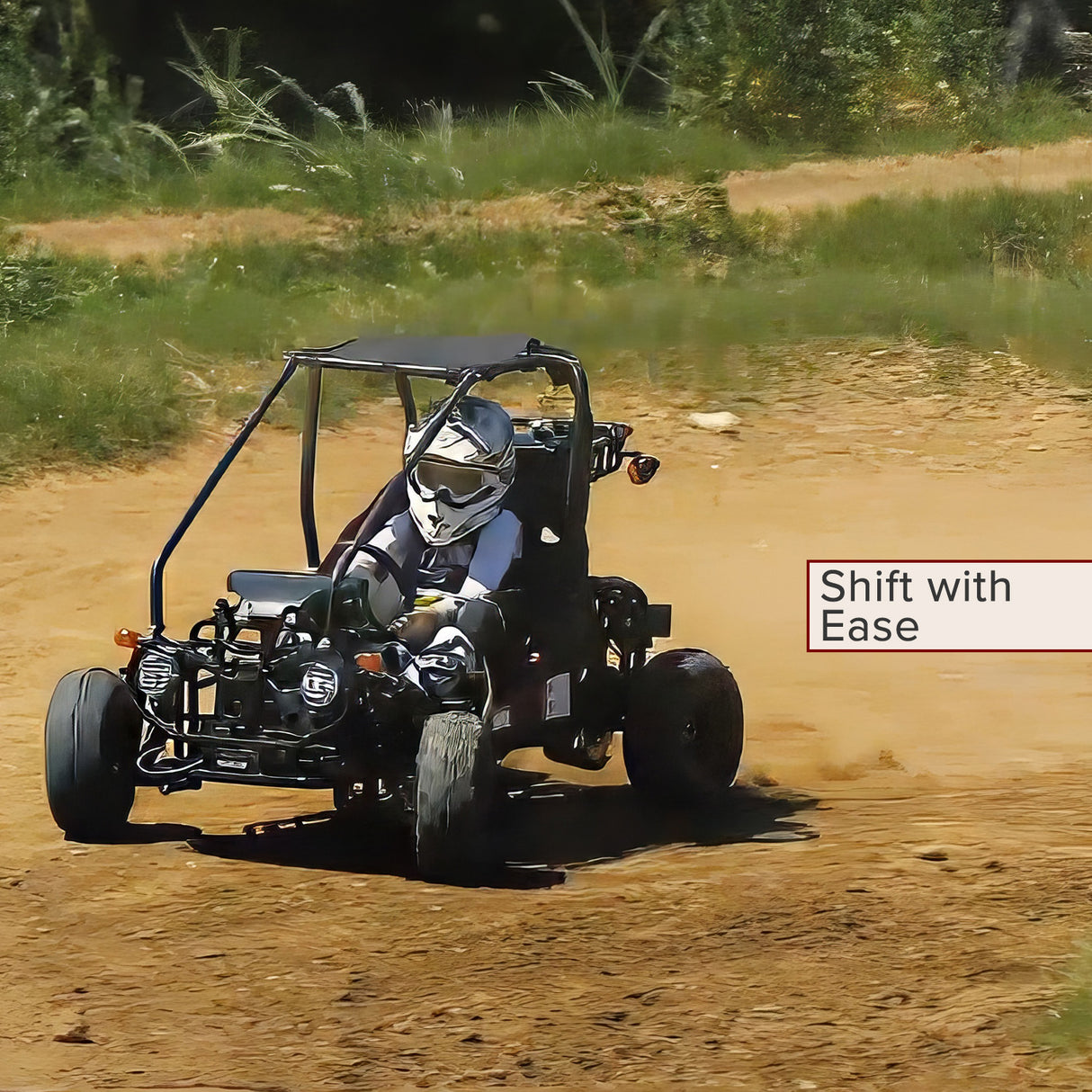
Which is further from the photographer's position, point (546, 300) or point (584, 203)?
point (584, 203)

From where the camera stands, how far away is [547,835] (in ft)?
26.4

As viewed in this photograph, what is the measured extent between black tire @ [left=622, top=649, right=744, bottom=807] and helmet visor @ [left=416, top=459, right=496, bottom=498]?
1.00 metres

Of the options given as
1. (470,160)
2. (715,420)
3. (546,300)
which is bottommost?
(715,420)

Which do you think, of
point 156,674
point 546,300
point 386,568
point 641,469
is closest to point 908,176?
point 546,300

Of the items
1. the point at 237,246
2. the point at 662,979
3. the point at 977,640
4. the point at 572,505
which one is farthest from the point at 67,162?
the point at 662,979

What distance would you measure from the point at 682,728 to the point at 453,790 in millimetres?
1290

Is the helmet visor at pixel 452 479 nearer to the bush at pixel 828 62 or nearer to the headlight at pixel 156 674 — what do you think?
the headlight at pixel 156 674

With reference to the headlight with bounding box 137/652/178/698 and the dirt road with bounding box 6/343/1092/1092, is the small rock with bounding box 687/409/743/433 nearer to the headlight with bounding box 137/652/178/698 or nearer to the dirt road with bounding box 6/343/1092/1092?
the dirt road with bounding box 6/343/1092/1092

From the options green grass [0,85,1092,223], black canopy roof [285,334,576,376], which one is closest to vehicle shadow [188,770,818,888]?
black canopy roof [285,334,576,376]

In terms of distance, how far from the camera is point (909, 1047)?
582cm

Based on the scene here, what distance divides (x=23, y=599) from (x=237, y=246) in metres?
8.42

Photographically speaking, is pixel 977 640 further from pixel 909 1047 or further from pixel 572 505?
pixel 909 1047

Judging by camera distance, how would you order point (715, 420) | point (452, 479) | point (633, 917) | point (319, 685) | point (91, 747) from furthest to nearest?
1. point (715, 420)
2. point (452, 479)
3. point (91, 747)
4. point (319, 685)
5. point (633, 917)

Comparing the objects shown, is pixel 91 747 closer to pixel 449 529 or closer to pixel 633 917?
pixel 449 529
